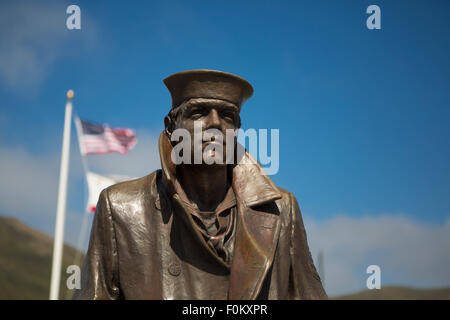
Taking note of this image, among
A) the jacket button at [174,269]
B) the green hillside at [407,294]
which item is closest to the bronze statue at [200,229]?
the jacket button at [174,269]

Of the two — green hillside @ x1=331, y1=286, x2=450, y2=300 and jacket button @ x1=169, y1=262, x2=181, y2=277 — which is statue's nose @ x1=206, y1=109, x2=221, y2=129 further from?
green hillside @ x1=331, y1=286, x2=450, y2=300

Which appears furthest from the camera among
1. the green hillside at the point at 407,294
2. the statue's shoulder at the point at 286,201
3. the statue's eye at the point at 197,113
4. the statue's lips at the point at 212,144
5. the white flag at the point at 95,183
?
the white flag at the point at 95,183

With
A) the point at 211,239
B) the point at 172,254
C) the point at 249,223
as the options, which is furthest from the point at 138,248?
the point at 249,223

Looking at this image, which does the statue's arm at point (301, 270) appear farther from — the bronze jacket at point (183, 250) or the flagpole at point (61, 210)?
the flagpole at point (61, 210)

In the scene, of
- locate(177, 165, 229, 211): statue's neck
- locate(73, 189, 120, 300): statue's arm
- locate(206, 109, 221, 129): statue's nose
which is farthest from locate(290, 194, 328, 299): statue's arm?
locate(73, 189, 120, 300): statue's arm

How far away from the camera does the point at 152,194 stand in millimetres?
4520

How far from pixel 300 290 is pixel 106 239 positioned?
1.81 meters

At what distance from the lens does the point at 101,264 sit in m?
4.23

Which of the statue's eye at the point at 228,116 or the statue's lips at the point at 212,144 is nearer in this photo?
the statue's lips at the point at 212,144

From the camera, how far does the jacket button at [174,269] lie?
13.5ft

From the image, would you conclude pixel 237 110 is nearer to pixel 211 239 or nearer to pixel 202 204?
pixel 202 204

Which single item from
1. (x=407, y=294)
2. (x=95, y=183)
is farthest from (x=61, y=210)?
(x=407, y=294)

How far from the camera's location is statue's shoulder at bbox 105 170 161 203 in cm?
449

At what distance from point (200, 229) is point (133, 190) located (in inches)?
30.7
